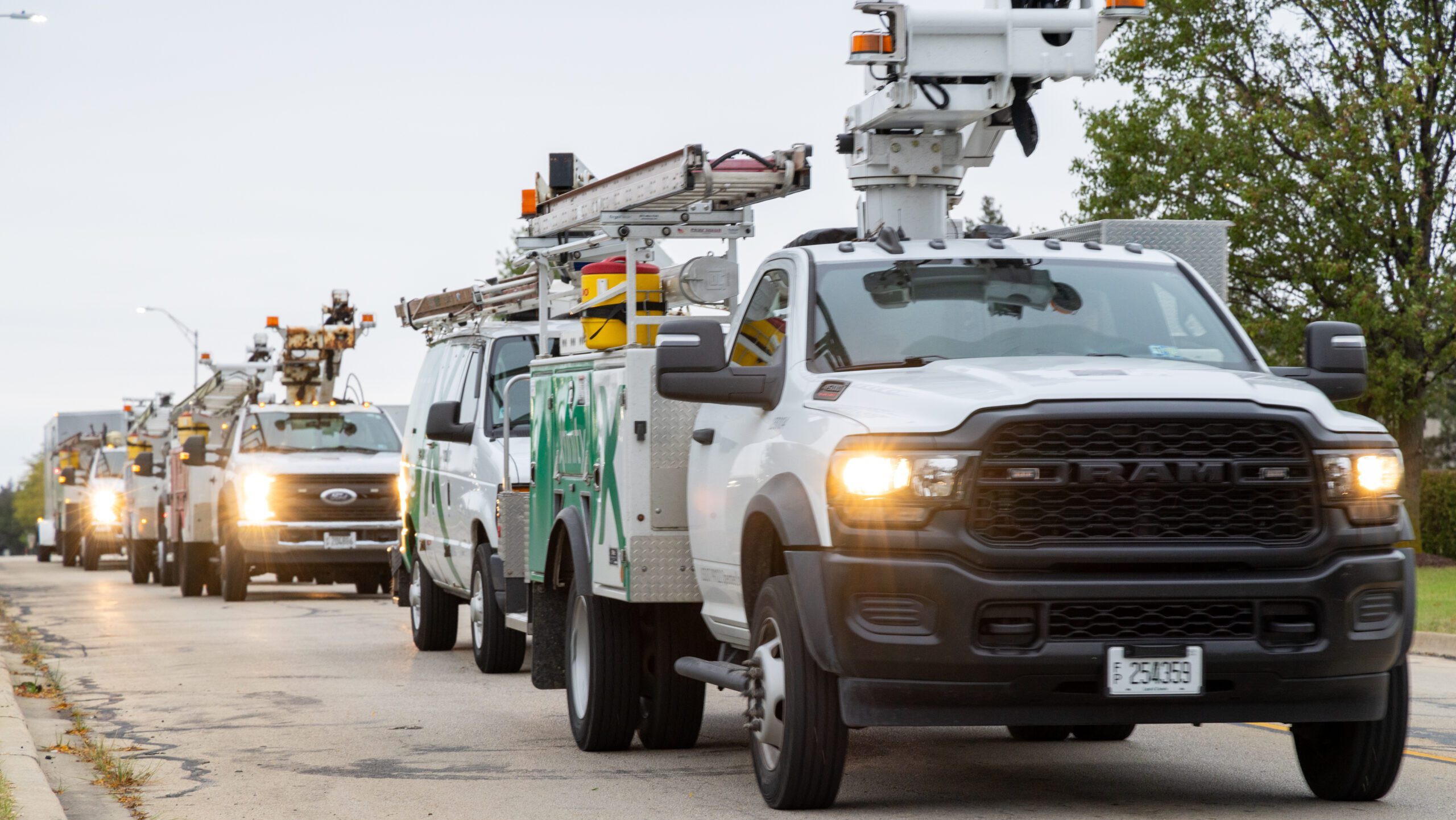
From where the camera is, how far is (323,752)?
31.8 feet

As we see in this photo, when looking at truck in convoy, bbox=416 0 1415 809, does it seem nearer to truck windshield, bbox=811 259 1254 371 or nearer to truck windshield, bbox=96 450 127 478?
truck windshield, bbox=811 259 1254 371

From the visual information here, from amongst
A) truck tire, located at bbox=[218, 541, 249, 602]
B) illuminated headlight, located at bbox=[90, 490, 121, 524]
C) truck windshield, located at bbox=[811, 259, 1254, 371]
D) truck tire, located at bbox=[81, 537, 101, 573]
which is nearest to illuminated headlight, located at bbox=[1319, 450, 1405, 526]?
truck windshield, located at bbox=[811, 259, 1254, 371]

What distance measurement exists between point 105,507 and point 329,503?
2173cm

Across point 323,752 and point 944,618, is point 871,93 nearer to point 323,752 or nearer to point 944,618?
point 944,618

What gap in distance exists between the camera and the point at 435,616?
1609cm

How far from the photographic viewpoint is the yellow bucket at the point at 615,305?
31.5 feet

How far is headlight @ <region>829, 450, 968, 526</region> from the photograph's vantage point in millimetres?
6461

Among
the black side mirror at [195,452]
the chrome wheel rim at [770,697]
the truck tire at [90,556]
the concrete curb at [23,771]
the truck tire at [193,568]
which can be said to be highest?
the black side mirror at [195,452]

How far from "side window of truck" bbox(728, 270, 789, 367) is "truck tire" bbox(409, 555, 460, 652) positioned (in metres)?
8.09

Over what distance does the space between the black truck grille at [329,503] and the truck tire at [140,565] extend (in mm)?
11400

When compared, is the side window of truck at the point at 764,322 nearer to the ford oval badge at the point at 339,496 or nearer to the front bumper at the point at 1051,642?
the front bumper at the point at 1051,642

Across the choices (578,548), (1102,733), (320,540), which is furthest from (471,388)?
(320,540)

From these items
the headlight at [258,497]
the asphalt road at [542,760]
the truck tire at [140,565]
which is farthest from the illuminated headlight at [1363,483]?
the truck tire at [140,565]

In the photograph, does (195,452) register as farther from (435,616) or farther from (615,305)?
(615,305)
